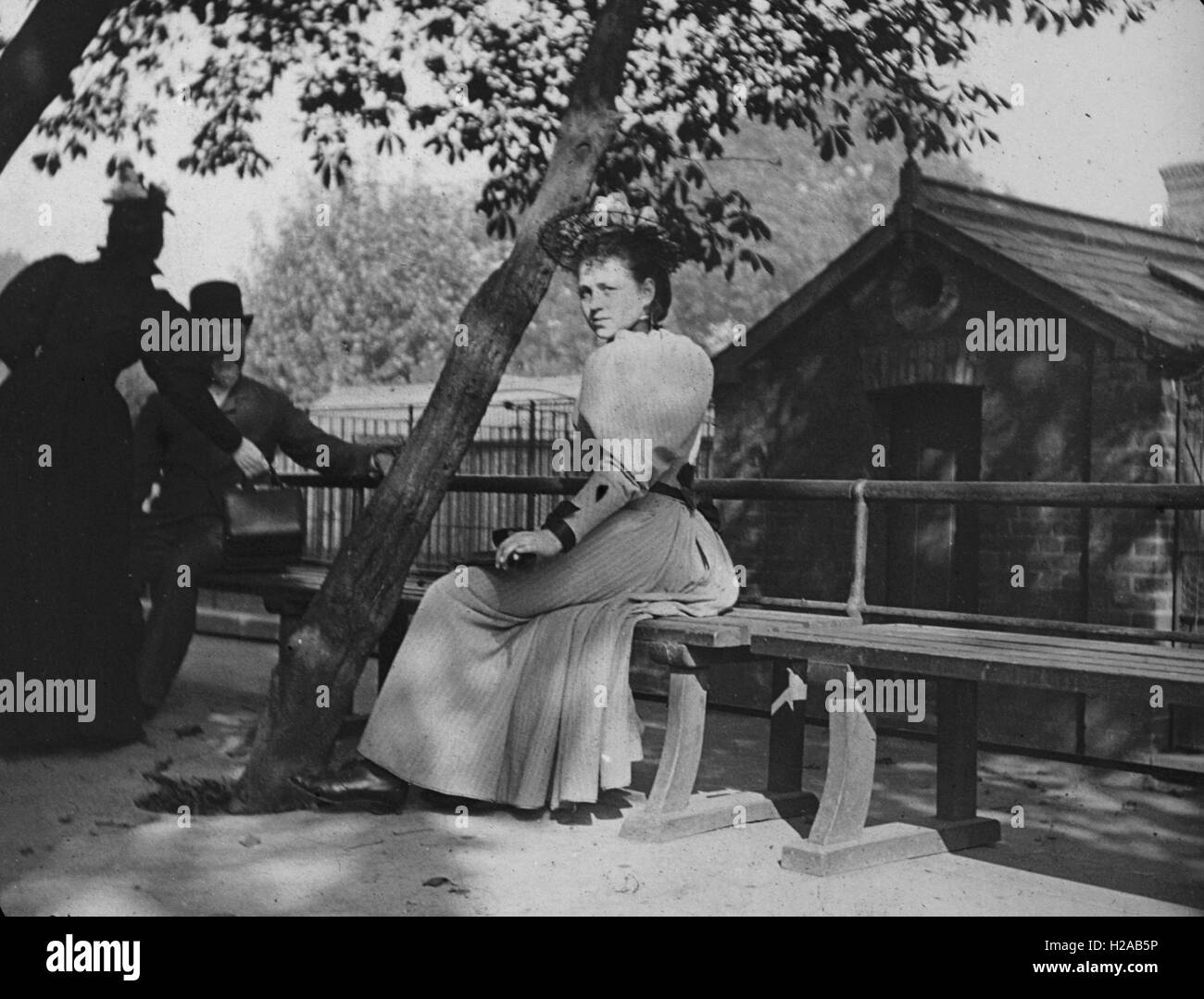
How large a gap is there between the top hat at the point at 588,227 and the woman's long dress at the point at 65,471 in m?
1.78

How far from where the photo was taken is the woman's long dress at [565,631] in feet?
16.0

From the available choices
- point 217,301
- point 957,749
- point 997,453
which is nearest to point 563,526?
point 957,749

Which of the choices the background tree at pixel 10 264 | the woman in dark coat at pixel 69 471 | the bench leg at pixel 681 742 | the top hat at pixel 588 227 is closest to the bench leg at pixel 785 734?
the bench leg at pixel 681 742

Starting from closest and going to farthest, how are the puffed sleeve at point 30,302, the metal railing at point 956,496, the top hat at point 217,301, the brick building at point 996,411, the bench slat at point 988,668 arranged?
the bench slat at point 988,668, the metal railing at point 956,496, the puffed sleeve at point 30,302, the top hat at point 217,301, the brick building at point 996,411

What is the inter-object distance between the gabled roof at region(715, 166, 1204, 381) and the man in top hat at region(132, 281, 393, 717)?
4.44m

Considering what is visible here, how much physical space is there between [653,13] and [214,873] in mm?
4978

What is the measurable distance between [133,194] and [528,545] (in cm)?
267

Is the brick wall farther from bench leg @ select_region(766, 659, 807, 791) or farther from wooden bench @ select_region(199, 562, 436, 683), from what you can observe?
wooden bench @ select_region(199, 562, 436, 683)

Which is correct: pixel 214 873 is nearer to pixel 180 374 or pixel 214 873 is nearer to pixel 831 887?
pixel 831 887

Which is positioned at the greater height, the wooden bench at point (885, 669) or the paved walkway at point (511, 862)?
the wooden bench at point (885, 669)

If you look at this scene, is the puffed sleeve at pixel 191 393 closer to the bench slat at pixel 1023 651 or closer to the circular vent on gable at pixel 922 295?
the bench slat at pixel 1023 651

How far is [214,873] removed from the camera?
14.0 feet

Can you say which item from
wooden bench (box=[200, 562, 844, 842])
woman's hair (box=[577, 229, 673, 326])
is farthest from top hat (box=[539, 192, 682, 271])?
wooden bench (box=[200, 562, 844, 842])
